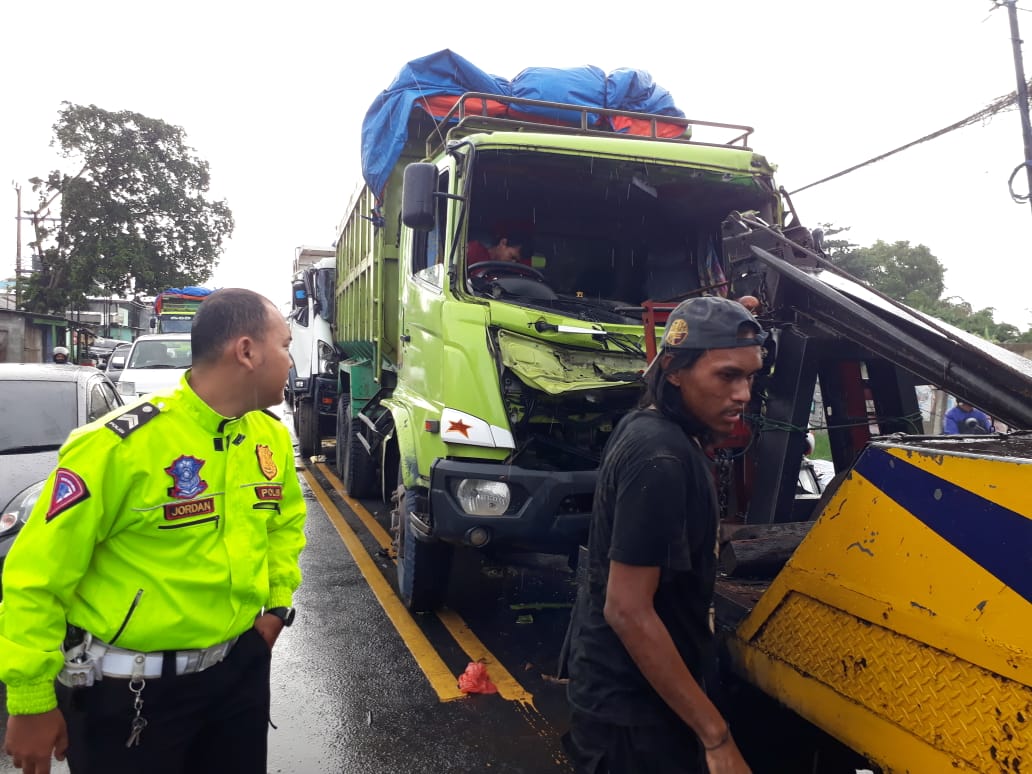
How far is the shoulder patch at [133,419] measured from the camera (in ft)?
5.32

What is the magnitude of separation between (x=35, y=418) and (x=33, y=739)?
172 inches

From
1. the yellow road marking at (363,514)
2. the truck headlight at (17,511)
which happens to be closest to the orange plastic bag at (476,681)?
the truck headlight at (17,511)

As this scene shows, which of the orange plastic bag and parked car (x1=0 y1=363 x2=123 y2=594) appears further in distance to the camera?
parked car (x1=0 y1=363 x2=123 y2=594)

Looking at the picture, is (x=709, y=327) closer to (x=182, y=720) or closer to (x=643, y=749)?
(x=643, y=749)

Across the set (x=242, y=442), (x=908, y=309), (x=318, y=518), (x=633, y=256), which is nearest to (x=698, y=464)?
(x=242, y=442)

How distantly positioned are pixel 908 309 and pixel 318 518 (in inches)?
257

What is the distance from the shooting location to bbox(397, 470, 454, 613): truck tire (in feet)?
14.4

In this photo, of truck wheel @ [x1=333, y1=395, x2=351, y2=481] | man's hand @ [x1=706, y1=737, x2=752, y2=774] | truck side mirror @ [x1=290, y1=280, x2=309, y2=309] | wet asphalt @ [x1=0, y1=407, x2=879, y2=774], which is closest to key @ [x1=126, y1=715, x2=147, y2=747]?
man's hand @ [x1=706, y1=737, x2=752, y2=774]

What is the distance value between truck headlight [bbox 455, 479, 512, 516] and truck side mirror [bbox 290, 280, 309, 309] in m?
8.88

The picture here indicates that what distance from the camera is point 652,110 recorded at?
533 cm

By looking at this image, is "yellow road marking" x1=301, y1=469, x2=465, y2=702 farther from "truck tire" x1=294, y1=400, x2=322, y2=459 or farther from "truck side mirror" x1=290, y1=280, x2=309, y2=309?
"truck side mirror" x1=290, y1=280, x2=309, y2=309

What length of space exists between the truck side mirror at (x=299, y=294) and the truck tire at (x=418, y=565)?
25.9 ft

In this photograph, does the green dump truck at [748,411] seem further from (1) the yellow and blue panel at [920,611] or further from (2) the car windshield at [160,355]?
(2) the car windshield at [160,355]

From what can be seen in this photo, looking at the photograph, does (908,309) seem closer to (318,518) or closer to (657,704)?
(657,704)
